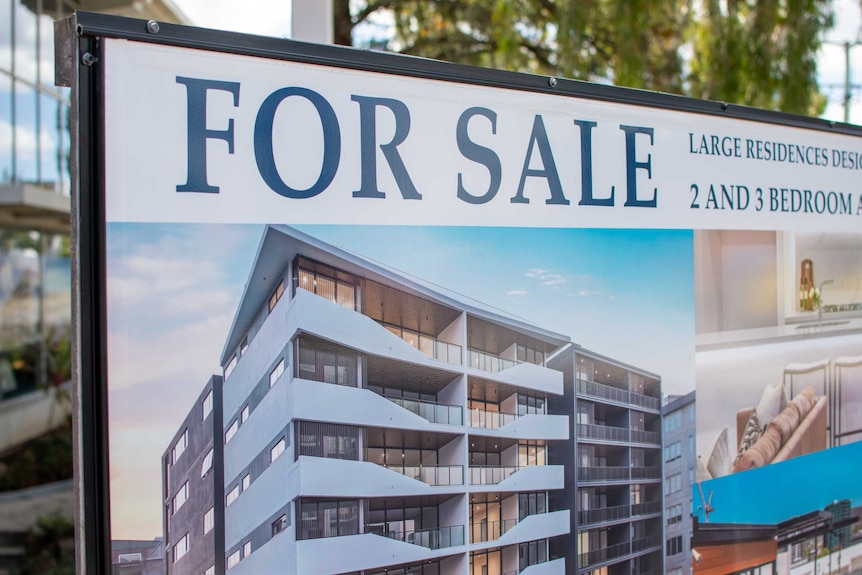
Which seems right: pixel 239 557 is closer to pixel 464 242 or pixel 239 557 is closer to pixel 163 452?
pixel 163 452

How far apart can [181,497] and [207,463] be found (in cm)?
9

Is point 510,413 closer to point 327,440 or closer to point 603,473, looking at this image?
point 603,473

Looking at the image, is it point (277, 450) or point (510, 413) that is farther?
point (510, 413)

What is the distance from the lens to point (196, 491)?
1.54 metres

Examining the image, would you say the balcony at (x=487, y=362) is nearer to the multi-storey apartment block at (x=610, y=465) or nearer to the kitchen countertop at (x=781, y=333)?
the multi-storey apartment block at (x=610, y=465)

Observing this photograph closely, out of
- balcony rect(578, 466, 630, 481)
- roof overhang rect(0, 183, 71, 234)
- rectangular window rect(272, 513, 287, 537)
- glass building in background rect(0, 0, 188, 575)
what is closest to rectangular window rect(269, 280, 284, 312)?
rectangular window rect(272, 513, 287, 537)

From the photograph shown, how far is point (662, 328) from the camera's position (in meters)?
2.04

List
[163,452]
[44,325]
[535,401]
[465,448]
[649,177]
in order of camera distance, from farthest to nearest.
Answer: [44,325] < [649,177] < [535,401] < [465,448] < [163,452]

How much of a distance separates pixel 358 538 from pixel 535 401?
57 cm

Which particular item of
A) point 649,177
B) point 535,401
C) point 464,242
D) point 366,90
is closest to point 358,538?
point 535,401

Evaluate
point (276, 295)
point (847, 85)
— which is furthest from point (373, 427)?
point (847, 85)

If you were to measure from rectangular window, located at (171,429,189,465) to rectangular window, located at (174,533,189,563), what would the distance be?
0.57 ft

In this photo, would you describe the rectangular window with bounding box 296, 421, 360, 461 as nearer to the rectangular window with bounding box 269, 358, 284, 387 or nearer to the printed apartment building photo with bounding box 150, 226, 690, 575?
the printed apartment building photo with bounding box 150, 226, 690, 575

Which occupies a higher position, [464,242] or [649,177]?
[649,177]
